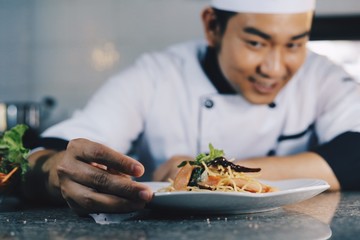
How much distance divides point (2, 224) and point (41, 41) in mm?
2626

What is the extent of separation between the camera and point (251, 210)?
1.10 m

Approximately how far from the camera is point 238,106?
1952 millimetres

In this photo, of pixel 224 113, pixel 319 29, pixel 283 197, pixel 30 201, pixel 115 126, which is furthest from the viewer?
pixel 319 29

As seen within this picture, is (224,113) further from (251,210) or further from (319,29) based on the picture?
(319,29)

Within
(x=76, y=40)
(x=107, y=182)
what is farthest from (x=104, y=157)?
(x=76, y=40)

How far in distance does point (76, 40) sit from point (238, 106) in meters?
1.79

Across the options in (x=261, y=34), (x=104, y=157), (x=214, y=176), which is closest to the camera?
(x=104, y=157)

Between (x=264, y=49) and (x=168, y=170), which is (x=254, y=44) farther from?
(x=168, y=170)

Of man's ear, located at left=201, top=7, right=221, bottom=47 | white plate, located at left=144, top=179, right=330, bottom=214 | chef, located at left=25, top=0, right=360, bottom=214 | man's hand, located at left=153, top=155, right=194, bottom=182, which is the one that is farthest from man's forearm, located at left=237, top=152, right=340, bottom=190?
man's ear, located at left=201, top=7, right=221, bottom=47

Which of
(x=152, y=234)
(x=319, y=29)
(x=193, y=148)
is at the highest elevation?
(x=319, y=29)

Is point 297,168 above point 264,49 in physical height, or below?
below

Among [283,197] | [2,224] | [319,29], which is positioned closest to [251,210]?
[283,197]

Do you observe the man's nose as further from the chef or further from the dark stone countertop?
the dark stone countertop

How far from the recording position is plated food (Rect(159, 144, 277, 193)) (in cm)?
114
